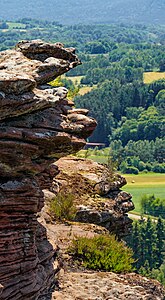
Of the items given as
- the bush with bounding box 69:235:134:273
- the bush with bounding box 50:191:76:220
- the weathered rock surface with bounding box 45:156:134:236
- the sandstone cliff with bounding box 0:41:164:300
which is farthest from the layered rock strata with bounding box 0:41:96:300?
the weathered rock surface with bounding box 45:156:134:236

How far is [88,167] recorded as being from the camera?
105 ft

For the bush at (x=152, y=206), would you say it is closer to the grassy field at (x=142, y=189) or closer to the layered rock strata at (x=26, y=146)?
the grassy field at (x=142, y=189)

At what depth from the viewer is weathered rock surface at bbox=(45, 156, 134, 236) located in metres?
28.6

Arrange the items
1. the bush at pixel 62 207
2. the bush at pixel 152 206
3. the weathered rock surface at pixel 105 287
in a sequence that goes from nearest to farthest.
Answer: the weathered rock surface at pixel 105 287 → the bush at pixel 62 207 → the bush at pixel 152 206

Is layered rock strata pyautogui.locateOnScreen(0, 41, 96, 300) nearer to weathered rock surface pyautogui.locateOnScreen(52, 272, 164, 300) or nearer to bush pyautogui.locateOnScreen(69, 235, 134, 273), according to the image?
weathered rock surface pyautogui.locateOnScreen(52, 272, 164, 300)

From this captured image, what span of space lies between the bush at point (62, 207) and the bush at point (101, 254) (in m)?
3.01

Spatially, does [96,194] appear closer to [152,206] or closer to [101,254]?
[101,254]

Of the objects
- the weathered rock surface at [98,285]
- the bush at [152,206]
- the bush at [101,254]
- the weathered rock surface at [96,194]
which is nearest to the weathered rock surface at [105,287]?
the weathered rock surface at [98,285]

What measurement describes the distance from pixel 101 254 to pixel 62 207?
3.96 m

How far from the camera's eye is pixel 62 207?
27.1 m

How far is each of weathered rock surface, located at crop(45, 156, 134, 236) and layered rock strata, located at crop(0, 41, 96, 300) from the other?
844cm

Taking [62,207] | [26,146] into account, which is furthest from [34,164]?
[62,207]

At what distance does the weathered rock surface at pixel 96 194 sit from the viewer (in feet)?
94.0

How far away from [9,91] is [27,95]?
0.57 metres
